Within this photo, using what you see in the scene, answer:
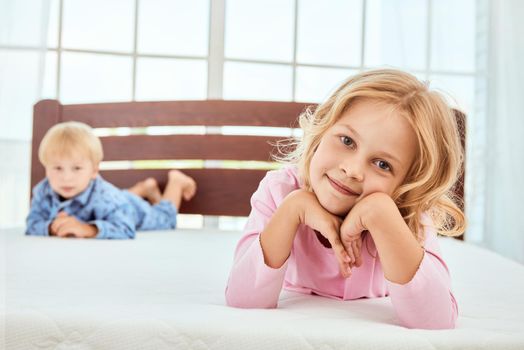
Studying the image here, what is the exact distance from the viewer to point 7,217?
2369 mm

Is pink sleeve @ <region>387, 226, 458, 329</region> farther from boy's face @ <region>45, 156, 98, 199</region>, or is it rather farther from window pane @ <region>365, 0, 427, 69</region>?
window pane @ <region>365, 0, 427, 69</region>

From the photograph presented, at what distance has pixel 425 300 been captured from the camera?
2.52 feet

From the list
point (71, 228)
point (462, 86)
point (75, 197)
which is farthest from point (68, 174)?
point (462, 86)

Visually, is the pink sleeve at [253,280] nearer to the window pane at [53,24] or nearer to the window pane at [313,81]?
the window pane at [313,81]

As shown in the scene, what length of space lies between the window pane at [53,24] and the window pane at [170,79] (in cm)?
39

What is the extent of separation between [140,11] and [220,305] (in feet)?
6.80

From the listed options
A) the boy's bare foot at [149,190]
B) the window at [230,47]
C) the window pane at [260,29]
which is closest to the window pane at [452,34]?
the window at [230,47]

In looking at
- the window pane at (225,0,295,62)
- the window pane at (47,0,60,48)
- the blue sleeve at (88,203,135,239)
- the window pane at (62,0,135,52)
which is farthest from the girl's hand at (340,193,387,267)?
the window pane at (47,0,60,48)

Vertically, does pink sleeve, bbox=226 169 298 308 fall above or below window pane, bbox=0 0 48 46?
below

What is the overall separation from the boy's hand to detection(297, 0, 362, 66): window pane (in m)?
1.31

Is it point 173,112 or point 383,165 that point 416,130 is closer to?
point 383,165

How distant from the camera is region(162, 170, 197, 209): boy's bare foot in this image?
7.50 feet

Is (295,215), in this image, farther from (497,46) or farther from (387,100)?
(497,46)

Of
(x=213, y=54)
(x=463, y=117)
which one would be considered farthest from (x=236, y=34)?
(x=463, y=117)
